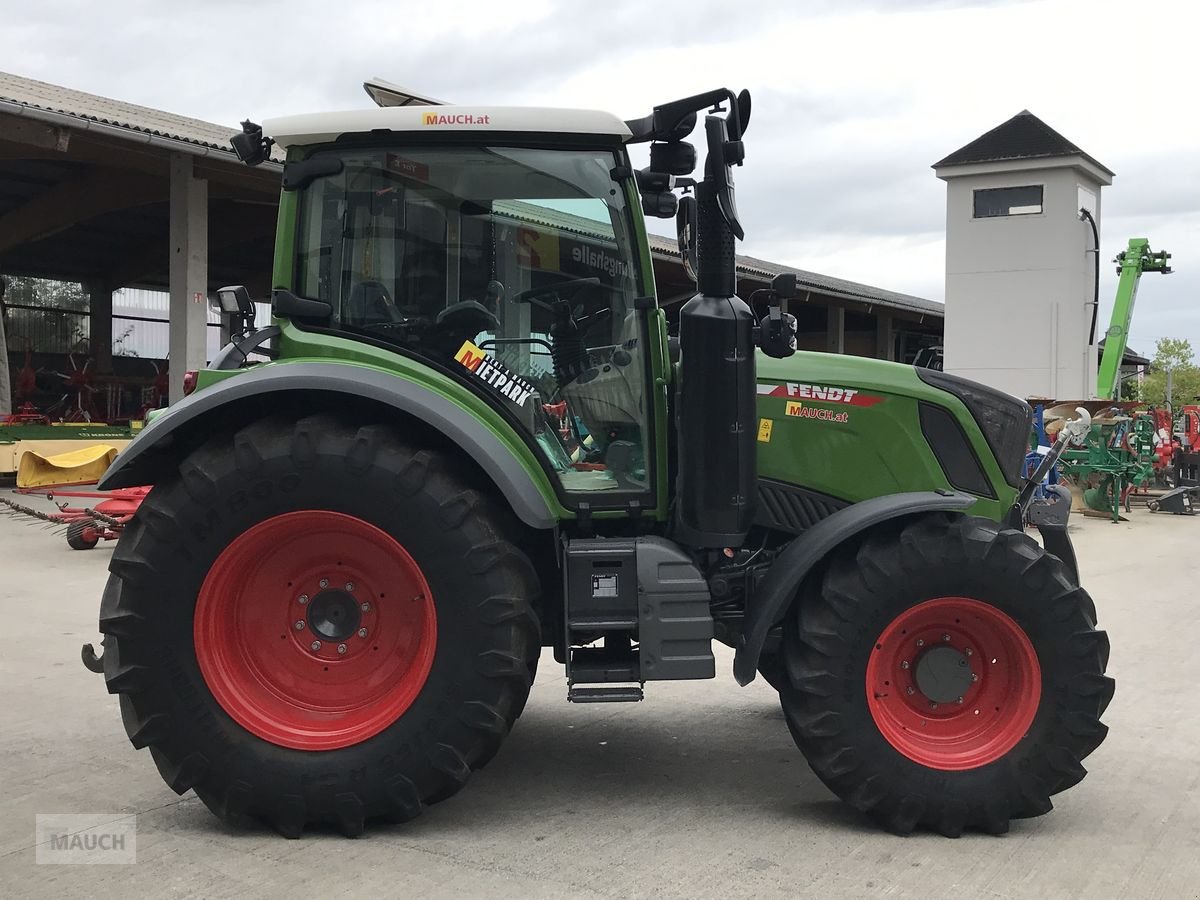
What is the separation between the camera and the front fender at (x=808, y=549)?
378cm

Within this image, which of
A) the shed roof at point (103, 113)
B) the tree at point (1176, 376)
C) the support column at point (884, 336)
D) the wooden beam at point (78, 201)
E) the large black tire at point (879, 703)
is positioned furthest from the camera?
the tree at point (1176, 376)

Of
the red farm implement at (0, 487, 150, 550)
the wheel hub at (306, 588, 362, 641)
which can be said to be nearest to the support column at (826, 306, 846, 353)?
the red farm implement at (0, 487, 150, 550)

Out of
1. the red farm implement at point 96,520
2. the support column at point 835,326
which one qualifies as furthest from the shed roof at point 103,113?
the support column at point 835,326

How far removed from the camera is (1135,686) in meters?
6.02

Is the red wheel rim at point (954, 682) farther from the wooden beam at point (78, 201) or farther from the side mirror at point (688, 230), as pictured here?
the wooden beam at point (78, 201)

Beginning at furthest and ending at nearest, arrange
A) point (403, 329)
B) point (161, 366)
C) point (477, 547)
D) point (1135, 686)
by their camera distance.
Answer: point (161, 366) → point (1135, 686) → point (403, 329) → point (477, 547)

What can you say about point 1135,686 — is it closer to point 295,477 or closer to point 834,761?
point 834,761

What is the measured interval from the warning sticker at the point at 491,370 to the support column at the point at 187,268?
1277 centimetres

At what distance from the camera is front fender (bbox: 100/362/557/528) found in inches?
145

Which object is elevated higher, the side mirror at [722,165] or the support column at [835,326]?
the support column at [835,326]

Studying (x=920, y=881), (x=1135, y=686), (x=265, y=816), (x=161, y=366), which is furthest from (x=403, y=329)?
(x=161, y=366)

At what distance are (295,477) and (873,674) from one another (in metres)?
2.05
